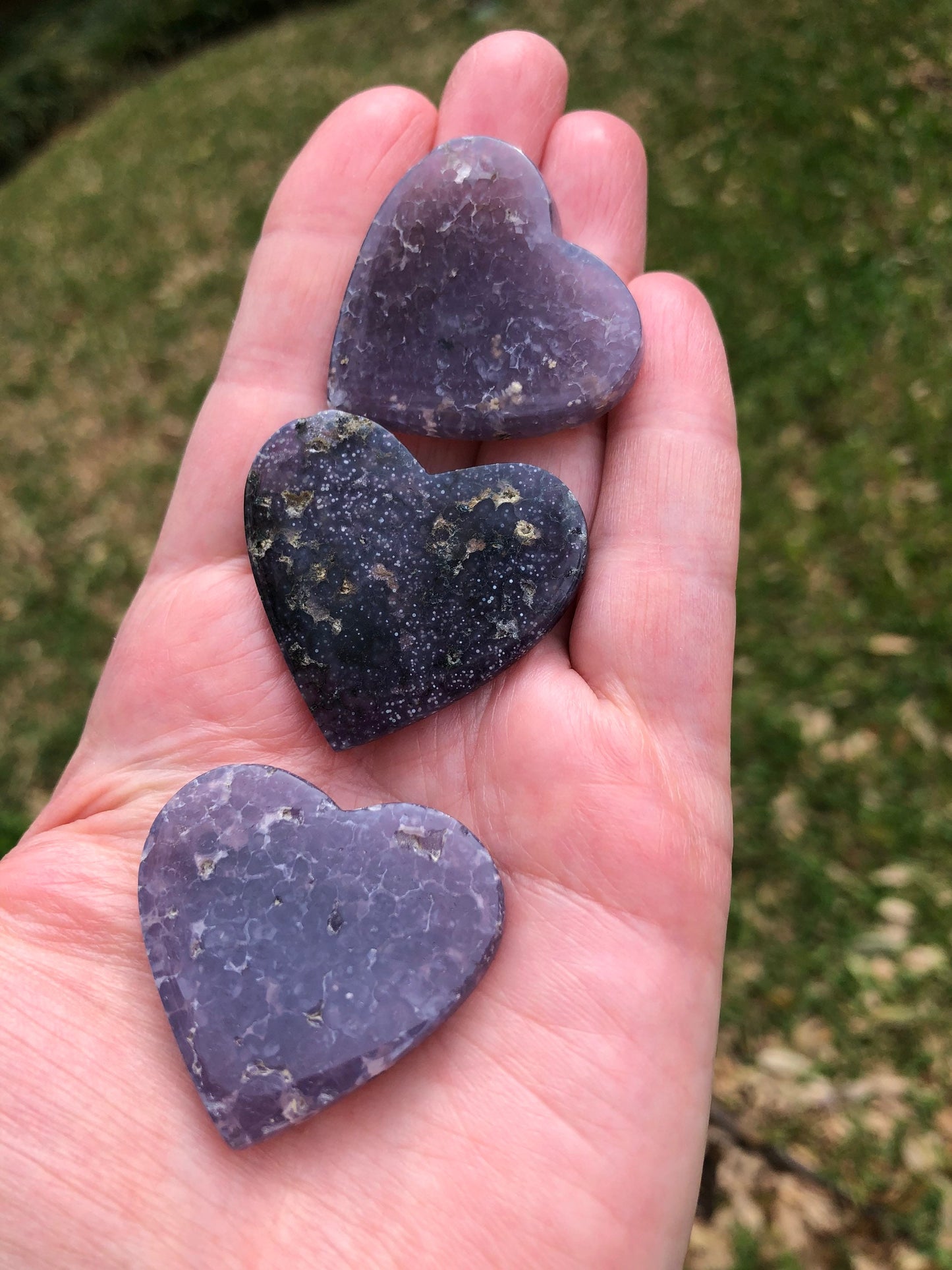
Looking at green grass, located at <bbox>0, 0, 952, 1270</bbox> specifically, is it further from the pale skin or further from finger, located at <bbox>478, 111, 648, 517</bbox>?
finger, located at <bbox>478, 111, 648, 517</bbox>

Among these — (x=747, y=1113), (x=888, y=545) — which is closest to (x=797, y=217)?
(x=888, y=545)

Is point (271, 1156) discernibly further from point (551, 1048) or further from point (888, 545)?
point (888, 545)

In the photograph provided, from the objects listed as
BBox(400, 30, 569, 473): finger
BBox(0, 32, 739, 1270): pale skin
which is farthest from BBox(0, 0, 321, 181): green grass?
BBox(0, 32, 739, 1270): pale skin

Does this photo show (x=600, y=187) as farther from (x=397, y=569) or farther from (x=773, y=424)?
(x=773, y=424)

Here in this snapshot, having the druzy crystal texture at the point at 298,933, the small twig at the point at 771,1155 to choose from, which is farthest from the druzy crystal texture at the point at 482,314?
the small twig at the point at 771,1155

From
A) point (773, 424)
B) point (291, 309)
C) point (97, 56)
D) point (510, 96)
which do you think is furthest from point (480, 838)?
point (97, 56)

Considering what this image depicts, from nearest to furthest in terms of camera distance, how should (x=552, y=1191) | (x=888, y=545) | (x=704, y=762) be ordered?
1. (x=552, y=1191)
2. (x=704, y=762)
3. (x=888, y=545)

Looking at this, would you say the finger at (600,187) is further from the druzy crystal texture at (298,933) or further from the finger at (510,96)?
the druzy crystal texture at (298,933)
